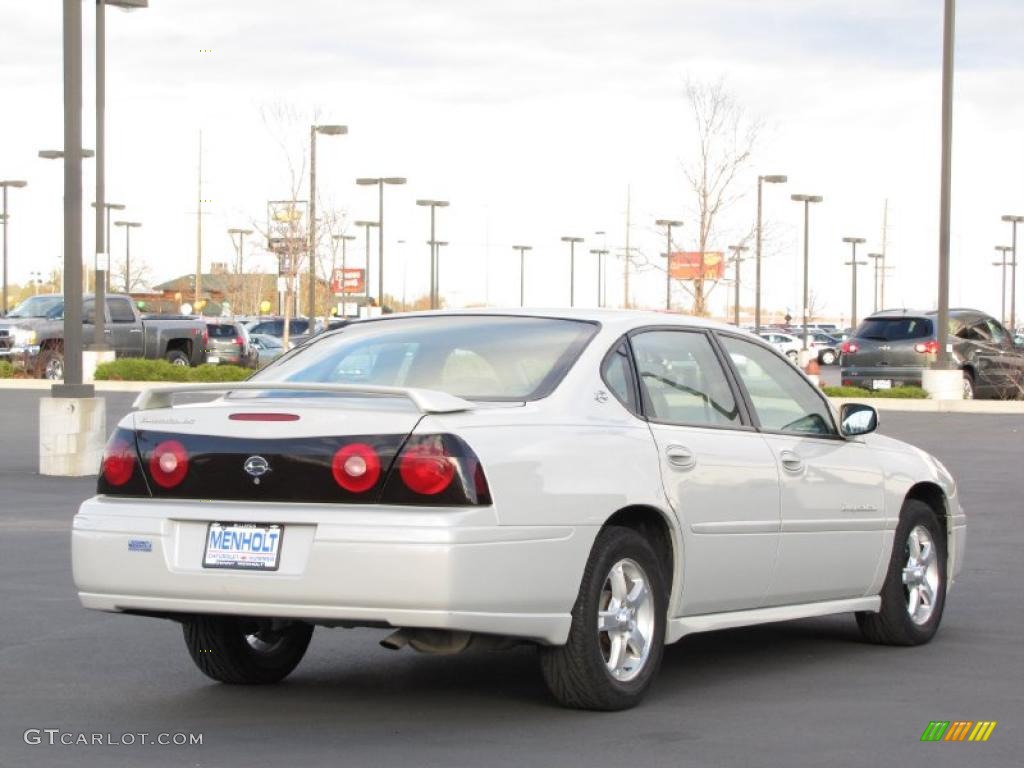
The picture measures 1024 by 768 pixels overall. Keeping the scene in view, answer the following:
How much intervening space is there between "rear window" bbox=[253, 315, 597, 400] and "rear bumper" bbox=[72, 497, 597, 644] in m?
0.81

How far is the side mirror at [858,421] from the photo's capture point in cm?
862

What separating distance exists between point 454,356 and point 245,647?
5.05 ft

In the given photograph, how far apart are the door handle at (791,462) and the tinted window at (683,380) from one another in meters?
0.29

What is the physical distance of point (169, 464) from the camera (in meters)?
6.85

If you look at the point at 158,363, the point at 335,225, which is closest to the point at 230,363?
the point at 158,363

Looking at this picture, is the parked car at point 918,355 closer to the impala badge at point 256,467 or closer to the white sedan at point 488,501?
the white sedan at point 488,501

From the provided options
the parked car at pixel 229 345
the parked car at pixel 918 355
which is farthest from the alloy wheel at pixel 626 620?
the parked car at pixel 229 345

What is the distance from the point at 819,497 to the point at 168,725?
322 cm

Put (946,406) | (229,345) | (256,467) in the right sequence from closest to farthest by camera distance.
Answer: (256,467), (946,406), (229,345)

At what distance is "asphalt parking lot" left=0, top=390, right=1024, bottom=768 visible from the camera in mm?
6301

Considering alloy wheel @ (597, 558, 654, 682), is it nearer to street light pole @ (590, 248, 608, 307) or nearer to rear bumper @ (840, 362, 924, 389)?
rear bumper @ (840, 362, 924, 389)

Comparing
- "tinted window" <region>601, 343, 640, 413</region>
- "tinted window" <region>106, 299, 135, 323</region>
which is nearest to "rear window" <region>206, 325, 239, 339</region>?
"tinted window" <region>106, 299, 135, 323</region>

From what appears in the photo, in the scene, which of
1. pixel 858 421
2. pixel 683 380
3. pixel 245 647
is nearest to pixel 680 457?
pixel 683 380

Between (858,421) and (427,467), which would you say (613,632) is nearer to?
(427,467)
